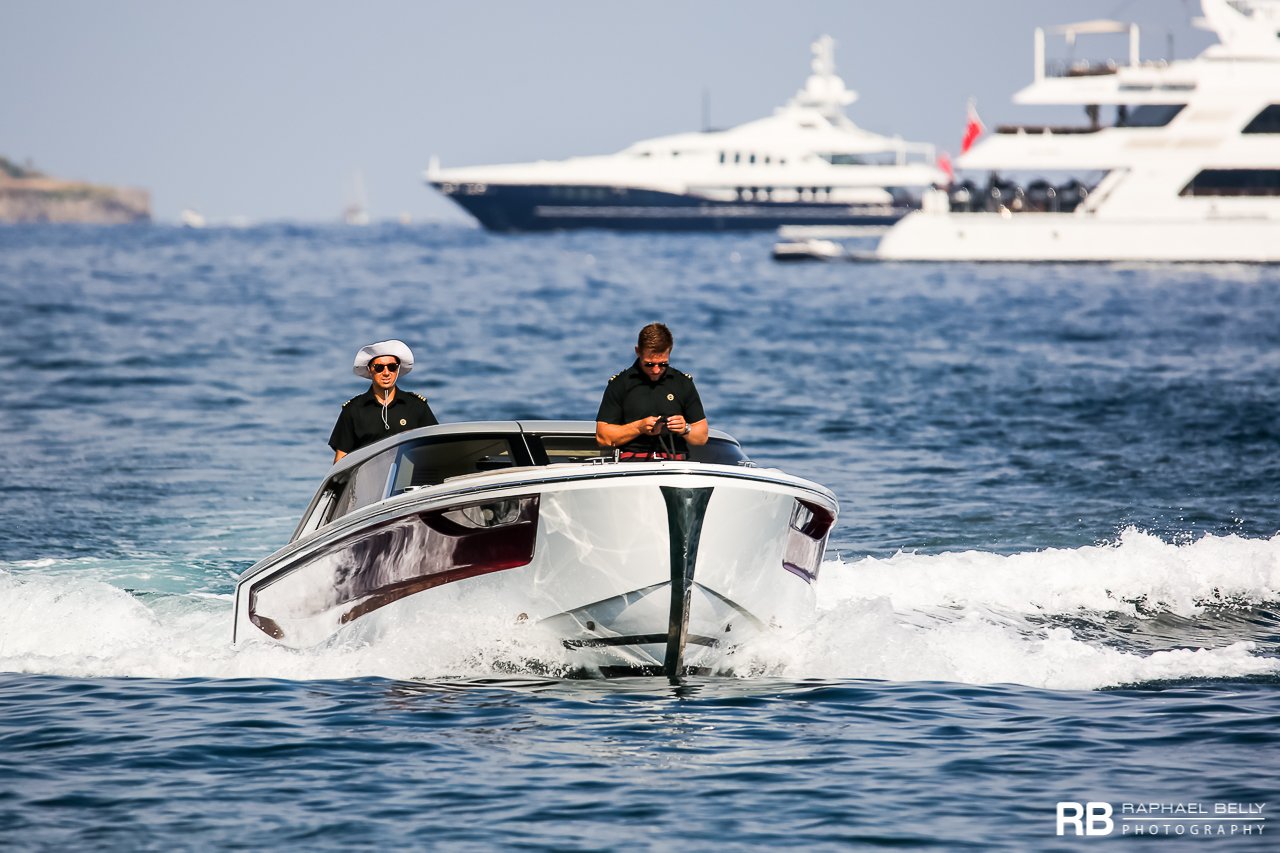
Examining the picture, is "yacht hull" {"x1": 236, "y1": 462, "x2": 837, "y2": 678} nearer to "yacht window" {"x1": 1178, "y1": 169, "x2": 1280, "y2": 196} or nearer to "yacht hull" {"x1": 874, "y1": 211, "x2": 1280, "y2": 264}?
"yacht hull" {"x1": 874, "y1": 211, "x2": 1280, "y2": 264}

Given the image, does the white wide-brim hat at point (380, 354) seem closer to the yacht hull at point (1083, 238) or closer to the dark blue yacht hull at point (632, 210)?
the yacht hull at point (1083, 238)

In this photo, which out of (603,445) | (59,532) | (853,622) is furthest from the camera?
(59,532)

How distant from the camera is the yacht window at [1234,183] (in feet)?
215

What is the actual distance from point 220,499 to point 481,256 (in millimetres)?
77943

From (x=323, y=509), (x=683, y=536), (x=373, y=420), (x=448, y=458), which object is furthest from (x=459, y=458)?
(x=683, y=536)

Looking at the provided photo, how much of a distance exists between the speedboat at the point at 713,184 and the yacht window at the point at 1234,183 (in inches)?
2614

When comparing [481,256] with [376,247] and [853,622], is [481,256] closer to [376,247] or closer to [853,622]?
[376,247]

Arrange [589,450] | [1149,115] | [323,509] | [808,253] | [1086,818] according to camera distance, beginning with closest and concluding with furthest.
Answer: [1086,818] → [589,450] → [323,509] → [1149,115] → [808,253]

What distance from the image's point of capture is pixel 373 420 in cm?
1078

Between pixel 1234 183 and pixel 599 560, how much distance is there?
61.7m

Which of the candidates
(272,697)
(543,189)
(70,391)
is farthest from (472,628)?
(543,189)

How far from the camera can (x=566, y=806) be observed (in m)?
7.87

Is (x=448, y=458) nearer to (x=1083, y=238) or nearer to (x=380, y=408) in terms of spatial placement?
(x=380, y=408)

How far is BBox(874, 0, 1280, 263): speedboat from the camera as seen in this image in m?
65.2
